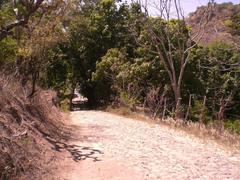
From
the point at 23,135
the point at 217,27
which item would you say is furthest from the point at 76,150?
the point at 217,27

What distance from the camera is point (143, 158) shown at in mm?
10484

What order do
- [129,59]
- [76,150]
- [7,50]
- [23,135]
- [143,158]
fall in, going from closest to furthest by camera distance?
[23,135] < [143,158] < [76,150] < [7,50] < [129,59]

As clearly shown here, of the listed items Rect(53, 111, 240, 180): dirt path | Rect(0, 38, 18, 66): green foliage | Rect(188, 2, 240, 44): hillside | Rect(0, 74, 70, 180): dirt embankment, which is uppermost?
Rect(188, 2, 240, 44): hillside

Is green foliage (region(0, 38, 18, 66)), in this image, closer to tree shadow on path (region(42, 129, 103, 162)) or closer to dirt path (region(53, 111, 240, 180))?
dirt path (region(53, 111, 240, 180))

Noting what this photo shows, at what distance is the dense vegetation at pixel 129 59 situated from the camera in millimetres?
16453

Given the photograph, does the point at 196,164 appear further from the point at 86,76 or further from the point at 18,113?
the point at 86,76

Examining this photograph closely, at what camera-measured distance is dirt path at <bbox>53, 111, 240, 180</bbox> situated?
349 inches

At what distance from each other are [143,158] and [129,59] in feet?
62.8

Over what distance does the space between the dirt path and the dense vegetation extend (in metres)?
3.50

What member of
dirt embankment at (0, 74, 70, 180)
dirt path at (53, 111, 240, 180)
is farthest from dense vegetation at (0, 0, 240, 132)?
dirt path at (53, 111, 240, 180)

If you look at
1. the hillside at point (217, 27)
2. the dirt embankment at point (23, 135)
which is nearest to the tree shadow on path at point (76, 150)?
the dirt embankment at point (23, 135)

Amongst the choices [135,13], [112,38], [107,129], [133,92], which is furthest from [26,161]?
[112,38]

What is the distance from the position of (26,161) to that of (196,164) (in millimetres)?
4145

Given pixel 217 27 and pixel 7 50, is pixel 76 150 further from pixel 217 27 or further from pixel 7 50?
pixel 217 27
